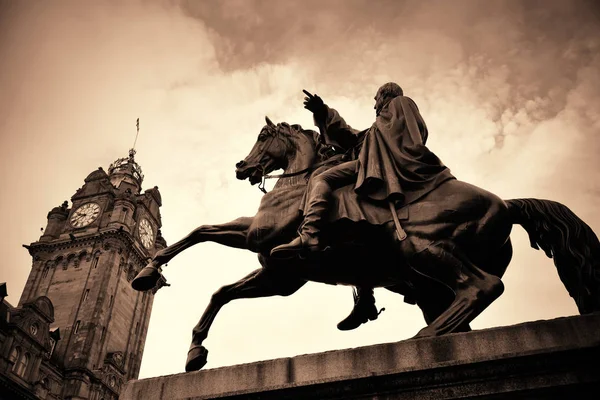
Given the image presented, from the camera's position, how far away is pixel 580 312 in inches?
222

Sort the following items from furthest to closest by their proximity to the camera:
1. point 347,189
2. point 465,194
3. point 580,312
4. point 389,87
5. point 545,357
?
point 389,87, point 347,189, point 465,194, point 580,312, point 545,357

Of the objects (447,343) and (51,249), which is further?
(51,249)

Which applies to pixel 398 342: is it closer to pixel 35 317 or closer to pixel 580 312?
pixel 580 312

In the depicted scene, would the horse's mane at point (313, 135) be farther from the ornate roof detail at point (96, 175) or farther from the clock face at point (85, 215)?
the ornate roof detail at point (96, 175)

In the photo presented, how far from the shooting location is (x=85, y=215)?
68438 mm

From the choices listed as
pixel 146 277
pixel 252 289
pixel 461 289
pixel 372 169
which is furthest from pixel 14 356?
pixel 461 289

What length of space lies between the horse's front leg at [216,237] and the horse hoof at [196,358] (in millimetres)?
1202

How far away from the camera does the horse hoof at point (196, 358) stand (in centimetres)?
679

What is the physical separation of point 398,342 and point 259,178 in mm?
3858

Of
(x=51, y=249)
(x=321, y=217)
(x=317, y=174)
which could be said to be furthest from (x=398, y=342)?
(x=51, y=249)

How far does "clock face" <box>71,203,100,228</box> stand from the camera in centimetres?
6744

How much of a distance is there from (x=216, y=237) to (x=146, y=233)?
213 feet

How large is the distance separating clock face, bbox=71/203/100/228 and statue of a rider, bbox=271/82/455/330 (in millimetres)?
64218

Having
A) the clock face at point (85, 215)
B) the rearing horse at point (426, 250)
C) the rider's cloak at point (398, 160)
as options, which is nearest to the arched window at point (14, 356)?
the clock face at point (85, 215)
